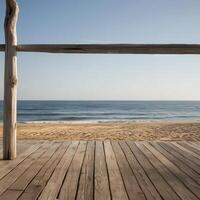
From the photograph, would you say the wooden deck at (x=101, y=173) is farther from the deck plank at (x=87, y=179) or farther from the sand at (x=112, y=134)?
the sand at (x=112, y=134)

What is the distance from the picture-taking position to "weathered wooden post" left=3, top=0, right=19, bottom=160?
11.9ft

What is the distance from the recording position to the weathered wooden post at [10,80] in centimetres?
362

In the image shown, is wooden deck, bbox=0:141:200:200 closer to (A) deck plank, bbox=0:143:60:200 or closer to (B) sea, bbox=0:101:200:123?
(A) deck plank, bbox=0:143:60:200

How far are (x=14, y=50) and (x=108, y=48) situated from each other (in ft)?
4.15

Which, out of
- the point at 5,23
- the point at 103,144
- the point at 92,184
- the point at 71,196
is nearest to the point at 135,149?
the point at 103,144

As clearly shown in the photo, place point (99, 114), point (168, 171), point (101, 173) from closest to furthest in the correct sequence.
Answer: point (101, 173) → point (168, 171) → point (99, 114)

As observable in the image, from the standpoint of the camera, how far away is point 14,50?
3676 mm

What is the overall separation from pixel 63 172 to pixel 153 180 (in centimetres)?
99

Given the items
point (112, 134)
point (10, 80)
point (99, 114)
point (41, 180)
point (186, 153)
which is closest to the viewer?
point (41, 180)

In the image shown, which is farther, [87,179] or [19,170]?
[19,170]

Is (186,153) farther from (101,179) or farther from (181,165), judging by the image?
(101,179)

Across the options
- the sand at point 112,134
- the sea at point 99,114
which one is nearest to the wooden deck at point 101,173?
the sand at point 112,134

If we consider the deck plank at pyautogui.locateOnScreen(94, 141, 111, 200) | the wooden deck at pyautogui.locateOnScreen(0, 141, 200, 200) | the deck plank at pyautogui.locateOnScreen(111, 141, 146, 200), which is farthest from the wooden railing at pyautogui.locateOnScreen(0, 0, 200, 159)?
the deck plank at pyautogui.locateOnScreen(111, 141, 146, 200)

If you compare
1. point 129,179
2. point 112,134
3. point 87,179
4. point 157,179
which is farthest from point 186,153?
point 112,134
